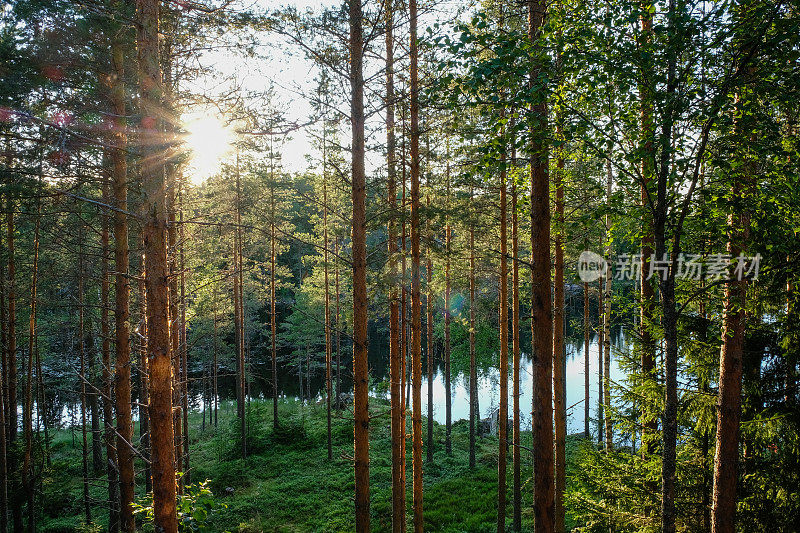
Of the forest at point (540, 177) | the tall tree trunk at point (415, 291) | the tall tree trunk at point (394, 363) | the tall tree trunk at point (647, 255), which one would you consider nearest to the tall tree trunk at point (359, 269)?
the forest at point (540, 177)

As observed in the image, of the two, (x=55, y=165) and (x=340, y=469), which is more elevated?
(x=55, y=165)

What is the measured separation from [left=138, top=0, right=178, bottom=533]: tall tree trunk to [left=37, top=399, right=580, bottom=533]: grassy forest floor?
20.7 ft

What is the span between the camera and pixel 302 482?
14398mm

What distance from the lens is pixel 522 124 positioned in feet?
Result: 11.5

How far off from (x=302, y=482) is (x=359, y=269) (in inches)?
469

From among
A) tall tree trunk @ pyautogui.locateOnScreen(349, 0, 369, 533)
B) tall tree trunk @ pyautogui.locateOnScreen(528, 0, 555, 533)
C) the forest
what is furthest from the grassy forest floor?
tall tree trunk @ pyautogui.locateOnScreen(349, 0, 369, 533)

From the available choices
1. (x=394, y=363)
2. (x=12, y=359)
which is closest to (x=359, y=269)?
(x=394, y=363)

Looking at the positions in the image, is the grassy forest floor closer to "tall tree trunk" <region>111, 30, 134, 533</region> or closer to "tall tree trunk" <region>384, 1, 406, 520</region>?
"tall tree trunk" <region>111, 30, 134, 533</region>

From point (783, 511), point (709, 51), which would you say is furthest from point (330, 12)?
point (783, 511)

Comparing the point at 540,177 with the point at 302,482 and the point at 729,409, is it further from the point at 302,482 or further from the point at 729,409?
the point at 302,482

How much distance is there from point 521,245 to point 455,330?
1182 cm

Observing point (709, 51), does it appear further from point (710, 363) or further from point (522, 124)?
point (710, 363)

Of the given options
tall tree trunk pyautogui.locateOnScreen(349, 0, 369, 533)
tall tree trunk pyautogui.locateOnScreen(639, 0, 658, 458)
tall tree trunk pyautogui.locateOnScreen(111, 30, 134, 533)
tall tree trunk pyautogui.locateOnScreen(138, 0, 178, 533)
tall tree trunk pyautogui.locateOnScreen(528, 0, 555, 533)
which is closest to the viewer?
tall tree trunk pyautogui.locateOnScreen(639, 0, 658, 458)

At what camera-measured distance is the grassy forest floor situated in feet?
38.7
